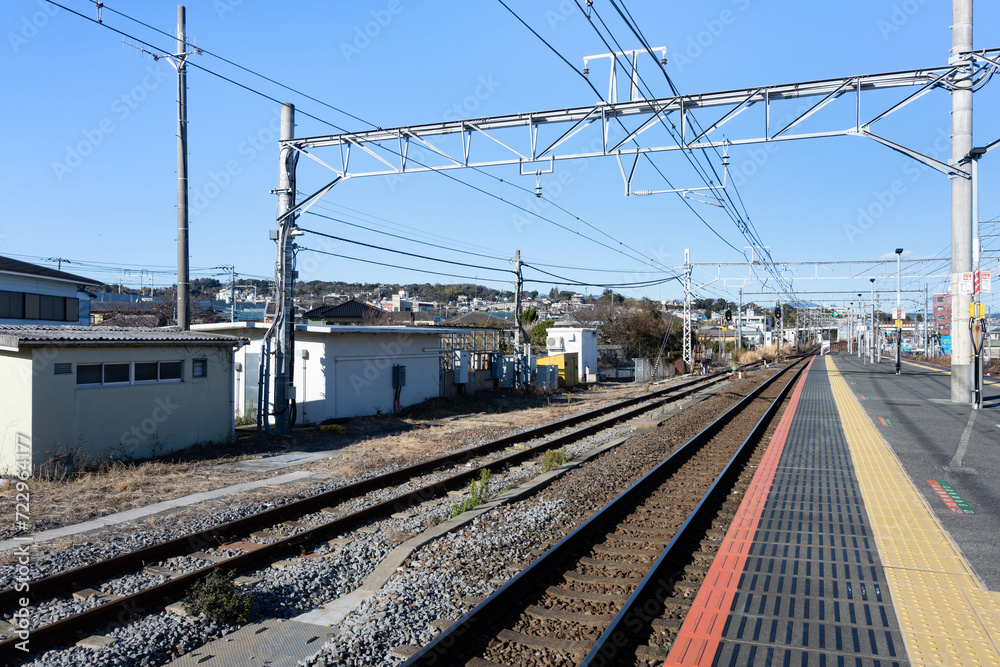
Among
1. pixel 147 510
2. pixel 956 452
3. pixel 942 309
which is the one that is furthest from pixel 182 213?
pixel 942 309

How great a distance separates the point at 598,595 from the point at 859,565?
267 centimetres

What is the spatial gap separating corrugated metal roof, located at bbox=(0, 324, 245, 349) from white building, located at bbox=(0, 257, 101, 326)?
15.2 m

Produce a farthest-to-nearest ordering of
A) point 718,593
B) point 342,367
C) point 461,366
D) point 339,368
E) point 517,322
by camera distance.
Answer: point 517,322 → point 461,366 → point 342,367 → point 339,368 → point 718,593

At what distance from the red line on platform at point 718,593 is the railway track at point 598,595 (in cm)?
19

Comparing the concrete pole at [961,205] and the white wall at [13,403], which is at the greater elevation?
the concrete pole at [961,205]

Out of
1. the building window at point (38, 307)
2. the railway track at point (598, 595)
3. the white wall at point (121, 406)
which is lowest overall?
the railway track at point (598, 595)

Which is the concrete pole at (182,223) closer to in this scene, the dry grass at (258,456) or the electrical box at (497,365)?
the dry grass at (258,456)

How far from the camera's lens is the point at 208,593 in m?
5.59

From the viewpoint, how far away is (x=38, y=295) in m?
27.2

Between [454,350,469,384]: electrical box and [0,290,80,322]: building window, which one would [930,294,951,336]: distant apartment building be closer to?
[454,350,469,384]: electrical box

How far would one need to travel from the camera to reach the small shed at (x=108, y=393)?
11125mm

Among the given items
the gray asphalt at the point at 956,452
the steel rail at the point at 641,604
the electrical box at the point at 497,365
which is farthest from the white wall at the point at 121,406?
the electrical box at the point at 497,365

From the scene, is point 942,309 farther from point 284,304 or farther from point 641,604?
point 641,604

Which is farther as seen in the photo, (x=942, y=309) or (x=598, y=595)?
(x=942, y=309)
